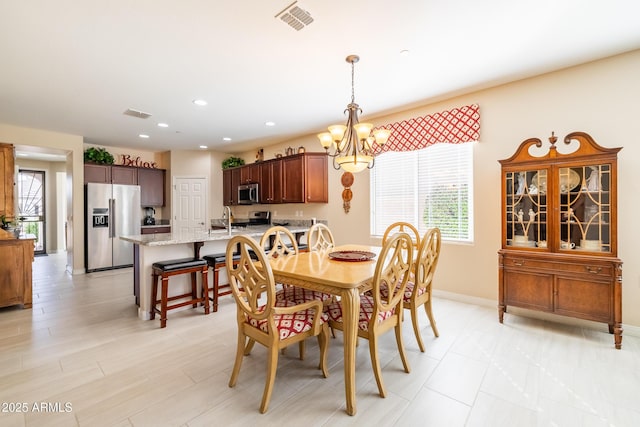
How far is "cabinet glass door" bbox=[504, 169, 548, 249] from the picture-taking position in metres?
2.86

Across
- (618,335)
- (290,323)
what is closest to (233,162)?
(290,323)

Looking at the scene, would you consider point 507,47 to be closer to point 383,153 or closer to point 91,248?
point 383,153

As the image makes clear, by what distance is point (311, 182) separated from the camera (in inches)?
195

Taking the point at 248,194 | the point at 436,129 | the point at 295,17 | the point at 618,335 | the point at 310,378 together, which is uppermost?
the point at 295,17

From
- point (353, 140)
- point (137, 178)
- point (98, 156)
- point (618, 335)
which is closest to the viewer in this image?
point (618, 335)

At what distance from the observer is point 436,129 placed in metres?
3.70

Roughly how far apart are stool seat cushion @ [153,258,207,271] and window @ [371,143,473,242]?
251cm

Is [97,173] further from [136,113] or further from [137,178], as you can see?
[136,113]

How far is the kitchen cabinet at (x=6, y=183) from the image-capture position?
4.07m

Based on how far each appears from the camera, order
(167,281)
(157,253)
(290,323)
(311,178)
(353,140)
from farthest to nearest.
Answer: (311,178) → (157,253) → (167,281) → (353,140) → (290,323)

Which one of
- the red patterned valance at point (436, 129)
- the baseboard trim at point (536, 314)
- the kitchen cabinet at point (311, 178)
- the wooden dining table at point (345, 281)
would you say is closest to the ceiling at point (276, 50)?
the red patterned valance at point (436, 129)

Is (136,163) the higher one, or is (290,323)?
(136,163)

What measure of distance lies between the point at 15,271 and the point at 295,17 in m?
4.32

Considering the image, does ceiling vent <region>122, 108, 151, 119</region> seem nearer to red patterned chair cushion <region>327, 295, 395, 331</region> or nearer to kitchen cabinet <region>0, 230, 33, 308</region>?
kitchen cabinet <region>0, 230, 33, 308</region>
